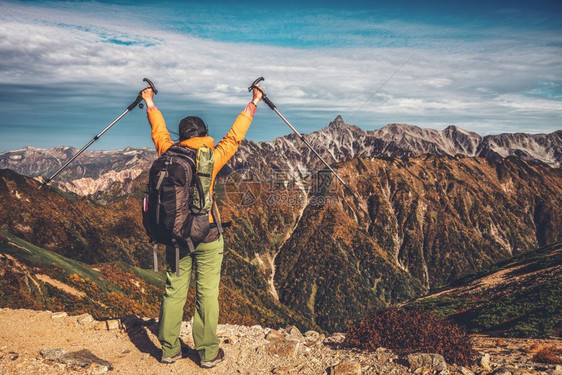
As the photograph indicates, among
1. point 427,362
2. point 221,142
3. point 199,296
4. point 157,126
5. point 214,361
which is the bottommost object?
point 427,362

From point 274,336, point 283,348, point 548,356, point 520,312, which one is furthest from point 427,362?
point 520,312

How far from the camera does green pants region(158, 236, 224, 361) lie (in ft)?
27.3

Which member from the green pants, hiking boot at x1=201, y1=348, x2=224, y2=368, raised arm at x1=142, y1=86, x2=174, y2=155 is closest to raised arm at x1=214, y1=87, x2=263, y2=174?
raised arm at x1=142, y1=86, x2=174, y2=155

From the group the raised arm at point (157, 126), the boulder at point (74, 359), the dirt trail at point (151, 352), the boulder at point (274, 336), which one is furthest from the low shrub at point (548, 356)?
the raised arm at point (157, 126)

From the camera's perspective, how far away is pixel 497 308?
894 inches

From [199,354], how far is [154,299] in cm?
3437

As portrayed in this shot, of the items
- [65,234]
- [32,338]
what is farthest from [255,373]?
[65,234]

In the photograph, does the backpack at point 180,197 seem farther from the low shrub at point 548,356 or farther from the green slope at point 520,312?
the green slope at point 520,312

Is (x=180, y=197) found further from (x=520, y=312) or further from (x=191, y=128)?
(x=520, y=312)

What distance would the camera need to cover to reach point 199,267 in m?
8.38

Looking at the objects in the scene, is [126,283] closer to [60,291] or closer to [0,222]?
[60,291]

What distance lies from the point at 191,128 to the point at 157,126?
103 cm

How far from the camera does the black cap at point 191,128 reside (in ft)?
26.7

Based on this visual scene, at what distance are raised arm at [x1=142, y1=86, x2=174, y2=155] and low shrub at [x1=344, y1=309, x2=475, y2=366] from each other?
7.88 meters
